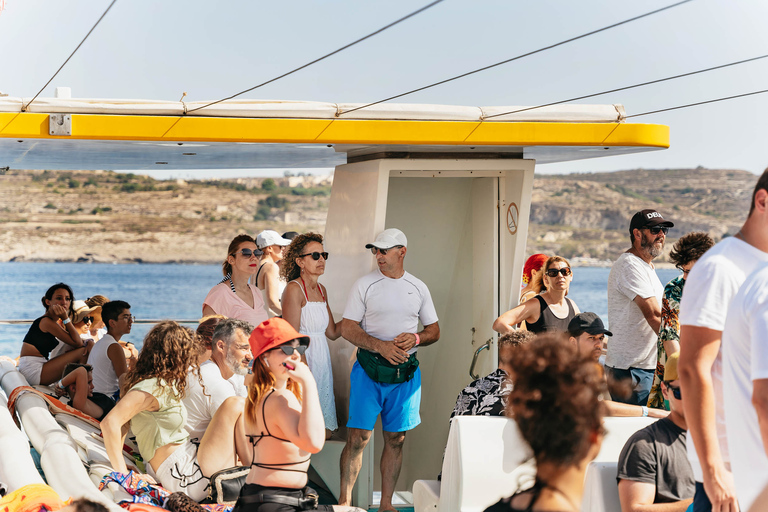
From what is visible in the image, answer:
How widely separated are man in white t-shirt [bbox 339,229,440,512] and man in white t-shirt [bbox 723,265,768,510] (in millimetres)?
2966

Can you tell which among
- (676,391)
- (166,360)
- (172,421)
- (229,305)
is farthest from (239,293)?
(676,391)

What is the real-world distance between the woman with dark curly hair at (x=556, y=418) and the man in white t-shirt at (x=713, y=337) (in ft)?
1.67

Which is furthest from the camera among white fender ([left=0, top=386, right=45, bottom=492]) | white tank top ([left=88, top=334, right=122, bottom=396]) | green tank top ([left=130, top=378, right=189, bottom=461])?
white tank top ([left=88, top=334, right=122, bottom=396])

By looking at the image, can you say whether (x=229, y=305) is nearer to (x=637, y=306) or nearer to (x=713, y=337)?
(x=637, y=306)

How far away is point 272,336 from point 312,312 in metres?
2.16

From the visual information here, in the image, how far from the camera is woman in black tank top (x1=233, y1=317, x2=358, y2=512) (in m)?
3.10

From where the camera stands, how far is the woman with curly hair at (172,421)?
13.3 ft

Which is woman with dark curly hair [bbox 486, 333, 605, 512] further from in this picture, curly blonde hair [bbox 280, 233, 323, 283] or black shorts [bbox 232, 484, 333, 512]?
curly blonde hair [bbox 280, 233, 323, 283]

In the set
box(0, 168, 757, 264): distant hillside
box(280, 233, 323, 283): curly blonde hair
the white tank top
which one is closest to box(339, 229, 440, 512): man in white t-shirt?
box(280, 233, 323, 283): curly blonde hair

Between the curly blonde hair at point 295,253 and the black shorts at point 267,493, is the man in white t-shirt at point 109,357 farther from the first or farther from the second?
the black shorts at point 267,493

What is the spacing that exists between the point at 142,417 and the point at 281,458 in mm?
1314

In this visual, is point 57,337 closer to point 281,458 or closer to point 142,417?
point 142,417

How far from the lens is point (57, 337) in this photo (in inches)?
262

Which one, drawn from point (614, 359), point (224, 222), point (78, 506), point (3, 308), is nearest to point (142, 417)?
point (78, 506)
